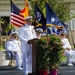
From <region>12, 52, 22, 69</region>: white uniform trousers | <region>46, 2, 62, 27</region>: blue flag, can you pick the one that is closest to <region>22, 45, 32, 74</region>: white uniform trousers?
<region>46, 2, 62, 27</region>: blue flag

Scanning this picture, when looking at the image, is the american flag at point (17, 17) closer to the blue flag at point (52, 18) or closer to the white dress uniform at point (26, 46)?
the blue flag at point (52, 18)

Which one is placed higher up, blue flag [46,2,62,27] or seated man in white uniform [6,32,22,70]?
blue flag [46,2,62,27]

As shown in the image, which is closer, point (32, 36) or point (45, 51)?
point (45, 51)

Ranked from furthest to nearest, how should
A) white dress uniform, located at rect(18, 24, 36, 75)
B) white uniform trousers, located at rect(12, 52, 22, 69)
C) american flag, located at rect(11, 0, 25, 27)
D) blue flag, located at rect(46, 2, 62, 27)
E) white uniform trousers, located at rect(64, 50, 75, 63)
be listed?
american flag, located at rect(11, 0, 25, 27), white uniform trousers, located at rect(64, 50, 75, 63), white uniform trousers, located at rect(12, 52, 22, 69), blue flag, located at rect(46, 2, 62, 27), white dress uniform, located at rect(18, 24, 36, 75)

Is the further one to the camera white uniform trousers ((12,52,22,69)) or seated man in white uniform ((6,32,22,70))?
seated man in white uniform ((6,32,22,70))

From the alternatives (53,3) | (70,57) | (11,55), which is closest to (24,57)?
(11,55)

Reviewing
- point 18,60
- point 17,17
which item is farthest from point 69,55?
point 17,17

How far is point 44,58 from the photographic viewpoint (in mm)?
8523

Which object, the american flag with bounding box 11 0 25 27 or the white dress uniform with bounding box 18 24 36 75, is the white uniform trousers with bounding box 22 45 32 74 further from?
the american flag with bounding box 11 0 25 27

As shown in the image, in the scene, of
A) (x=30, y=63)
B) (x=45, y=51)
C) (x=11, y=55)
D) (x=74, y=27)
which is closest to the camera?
(x=45, y=51)

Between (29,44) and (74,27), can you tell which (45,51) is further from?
(74,27)

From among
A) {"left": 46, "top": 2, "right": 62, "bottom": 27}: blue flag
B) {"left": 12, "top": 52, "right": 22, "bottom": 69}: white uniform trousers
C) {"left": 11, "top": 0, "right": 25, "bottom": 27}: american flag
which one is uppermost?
{"left": 11, "top": 0, "right": 25, "bottom": 27}: american flag

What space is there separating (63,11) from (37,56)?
14553 mm

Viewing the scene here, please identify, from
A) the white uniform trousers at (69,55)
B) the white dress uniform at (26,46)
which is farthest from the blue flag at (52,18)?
the white uniform trousers at (69,55)
